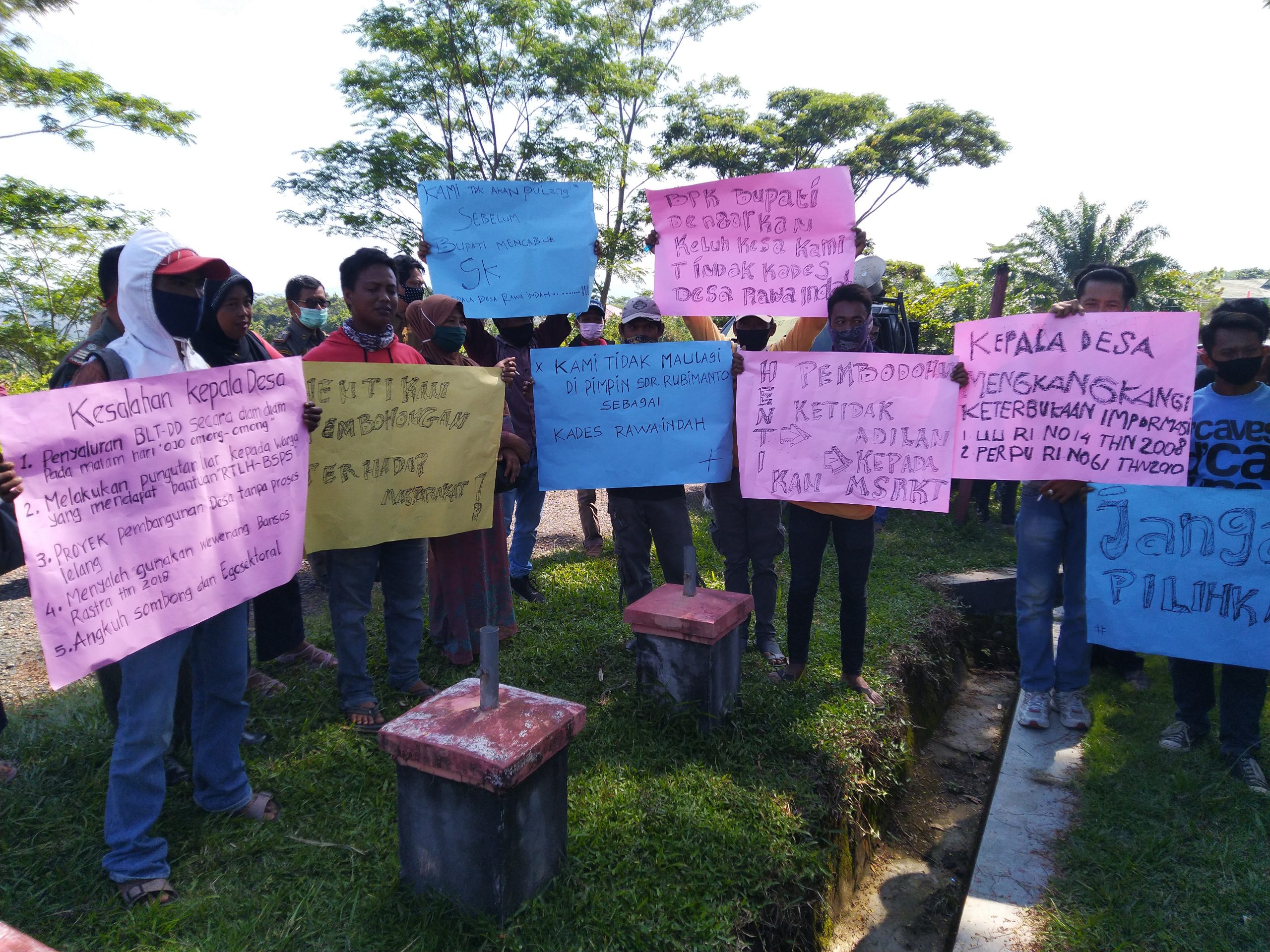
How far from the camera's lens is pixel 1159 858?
2.76m

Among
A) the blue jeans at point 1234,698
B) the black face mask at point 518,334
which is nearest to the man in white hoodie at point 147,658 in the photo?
the black face mask at point 518,334

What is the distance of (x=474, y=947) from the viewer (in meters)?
2.16

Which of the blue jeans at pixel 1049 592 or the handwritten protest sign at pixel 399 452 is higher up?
the handwritten protest sign at pixel 399 452

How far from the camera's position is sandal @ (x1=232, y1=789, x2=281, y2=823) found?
107 inches

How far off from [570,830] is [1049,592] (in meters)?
2.68

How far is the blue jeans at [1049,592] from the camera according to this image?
3598 millimetres

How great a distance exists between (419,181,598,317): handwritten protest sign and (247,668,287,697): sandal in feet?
7.20

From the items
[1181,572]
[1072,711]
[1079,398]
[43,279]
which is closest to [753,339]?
[1079,398]

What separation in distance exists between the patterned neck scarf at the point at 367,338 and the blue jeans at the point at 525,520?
201 cm

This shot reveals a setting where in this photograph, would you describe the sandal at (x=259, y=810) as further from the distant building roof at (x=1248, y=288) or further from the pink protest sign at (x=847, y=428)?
the distant building roof at (x=1248, y=288)

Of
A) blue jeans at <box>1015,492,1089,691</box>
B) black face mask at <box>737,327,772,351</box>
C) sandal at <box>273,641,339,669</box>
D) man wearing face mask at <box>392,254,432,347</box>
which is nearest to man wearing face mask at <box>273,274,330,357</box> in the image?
man wearing face mask at <box>392,254,432,347</box>

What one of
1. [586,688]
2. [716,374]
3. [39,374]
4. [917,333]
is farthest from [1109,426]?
[39,374]

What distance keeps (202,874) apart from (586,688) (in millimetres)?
1843

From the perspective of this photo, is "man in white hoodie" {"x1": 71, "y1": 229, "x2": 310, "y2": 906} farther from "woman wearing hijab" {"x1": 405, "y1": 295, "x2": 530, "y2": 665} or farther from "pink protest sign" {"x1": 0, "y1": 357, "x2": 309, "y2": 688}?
"woman wearing hijab" {"x1": 405, "y1": 295, "x2": 530, "y2": 665}
